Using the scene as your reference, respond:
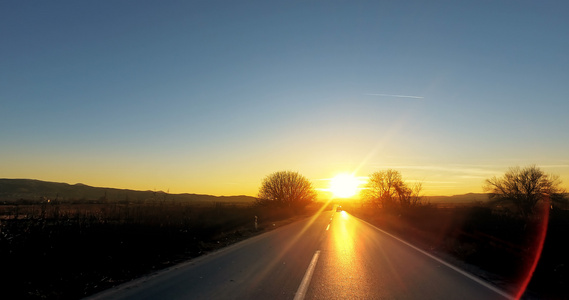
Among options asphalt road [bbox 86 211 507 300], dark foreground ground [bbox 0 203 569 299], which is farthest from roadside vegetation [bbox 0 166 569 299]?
asphalt road [bbox 86 211 507 300]

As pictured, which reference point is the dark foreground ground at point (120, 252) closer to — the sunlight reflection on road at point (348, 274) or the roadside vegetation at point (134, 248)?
the roadside vegetation at point (134, 248)

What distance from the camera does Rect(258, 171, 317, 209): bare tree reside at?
220 ft

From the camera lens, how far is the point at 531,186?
167 ft

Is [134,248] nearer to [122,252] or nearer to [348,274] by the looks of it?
[122,252]

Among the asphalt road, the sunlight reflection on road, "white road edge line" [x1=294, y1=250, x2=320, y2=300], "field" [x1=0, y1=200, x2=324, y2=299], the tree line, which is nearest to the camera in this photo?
"white road edge line" [x1=294, y1=250, x2=320, y2=300]

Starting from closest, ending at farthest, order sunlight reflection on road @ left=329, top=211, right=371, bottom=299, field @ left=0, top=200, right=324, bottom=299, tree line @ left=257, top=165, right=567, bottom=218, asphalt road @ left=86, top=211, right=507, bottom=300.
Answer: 1. asphalt road @ left=86, top=211, right=507, bottom=300
2. sunlight reflection on road @ left=329, top=211, right=371, bottom=299
3. field @ left=0, top=200, right=324, bottom=299
4. tree line @ left=257, top=165, right=567, bottom=218

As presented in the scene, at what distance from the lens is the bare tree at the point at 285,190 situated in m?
67.1

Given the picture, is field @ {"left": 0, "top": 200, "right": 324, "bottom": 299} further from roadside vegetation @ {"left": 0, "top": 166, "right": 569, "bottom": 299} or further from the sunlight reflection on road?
the sunlight reflection on road

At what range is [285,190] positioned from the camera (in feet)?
224

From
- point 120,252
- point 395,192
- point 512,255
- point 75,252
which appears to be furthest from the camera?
point 395,192

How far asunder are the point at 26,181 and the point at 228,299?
189m

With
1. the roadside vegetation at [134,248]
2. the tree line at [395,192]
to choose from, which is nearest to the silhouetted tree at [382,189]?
the tree line at [395,192]

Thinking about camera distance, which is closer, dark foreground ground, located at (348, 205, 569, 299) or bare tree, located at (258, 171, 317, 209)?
dark foreground ground, located at (348, 205, 569, 299)

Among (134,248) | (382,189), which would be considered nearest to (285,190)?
(382,189)
